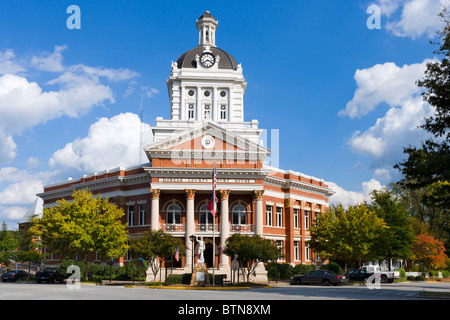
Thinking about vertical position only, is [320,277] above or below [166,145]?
below

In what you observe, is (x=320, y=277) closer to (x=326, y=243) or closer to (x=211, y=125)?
(x=326, y=243)

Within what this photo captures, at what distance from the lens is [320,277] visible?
43125 millimetres

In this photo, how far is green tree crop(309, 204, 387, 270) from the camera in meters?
47.8

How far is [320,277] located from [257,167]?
12560mm

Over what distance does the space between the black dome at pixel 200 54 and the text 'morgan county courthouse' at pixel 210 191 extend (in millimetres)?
12532

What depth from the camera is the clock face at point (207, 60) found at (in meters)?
71.4

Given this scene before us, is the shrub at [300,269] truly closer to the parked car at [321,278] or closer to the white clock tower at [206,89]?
the parked car at [321,278]

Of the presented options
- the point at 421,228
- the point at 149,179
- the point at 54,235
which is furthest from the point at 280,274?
the point at 421,228

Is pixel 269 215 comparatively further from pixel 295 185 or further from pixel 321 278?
pixel 321 278

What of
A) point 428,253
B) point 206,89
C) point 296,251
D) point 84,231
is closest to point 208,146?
point 84,231

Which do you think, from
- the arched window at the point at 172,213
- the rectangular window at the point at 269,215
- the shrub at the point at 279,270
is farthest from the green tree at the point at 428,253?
the arched window at the point at 172,213

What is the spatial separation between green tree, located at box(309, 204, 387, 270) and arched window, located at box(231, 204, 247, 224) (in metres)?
7.68

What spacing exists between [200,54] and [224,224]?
1298 inches

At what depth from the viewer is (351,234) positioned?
48094 millimetres
